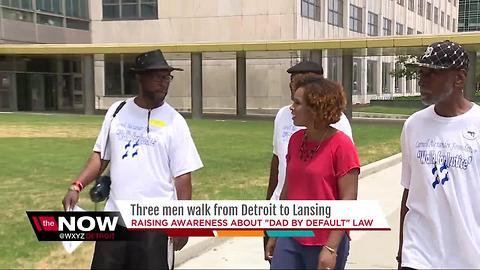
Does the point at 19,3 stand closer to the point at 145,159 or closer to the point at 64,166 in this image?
the point at 64,166

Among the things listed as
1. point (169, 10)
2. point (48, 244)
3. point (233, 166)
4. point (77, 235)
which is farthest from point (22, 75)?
point (77, 235)

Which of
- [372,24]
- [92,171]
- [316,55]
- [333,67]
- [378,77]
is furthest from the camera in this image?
[378,77]

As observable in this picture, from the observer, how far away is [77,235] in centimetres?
362

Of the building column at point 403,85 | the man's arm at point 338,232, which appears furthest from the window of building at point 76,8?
the man's arm at point 338,232

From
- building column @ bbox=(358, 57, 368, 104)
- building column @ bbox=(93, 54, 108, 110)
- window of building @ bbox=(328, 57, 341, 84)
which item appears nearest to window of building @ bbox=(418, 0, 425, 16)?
building column @ bbox=(358, 57, 368, 104)

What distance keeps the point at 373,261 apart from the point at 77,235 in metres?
3.23

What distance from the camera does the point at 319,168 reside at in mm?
3008

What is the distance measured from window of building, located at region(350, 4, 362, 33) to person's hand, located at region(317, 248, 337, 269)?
153 feet

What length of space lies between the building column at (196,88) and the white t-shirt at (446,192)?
2721 centimetres

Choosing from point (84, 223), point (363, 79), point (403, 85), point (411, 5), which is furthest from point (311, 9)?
point (84, 223)

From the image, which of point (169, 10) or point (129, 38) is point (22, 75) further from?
point (169, 10)

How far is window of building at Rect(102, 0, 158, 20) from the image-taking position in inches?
1639

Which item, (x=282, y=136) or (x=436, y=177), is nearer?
(x=436, y=177)

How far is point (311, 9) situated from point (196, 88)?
1401 centimetres
